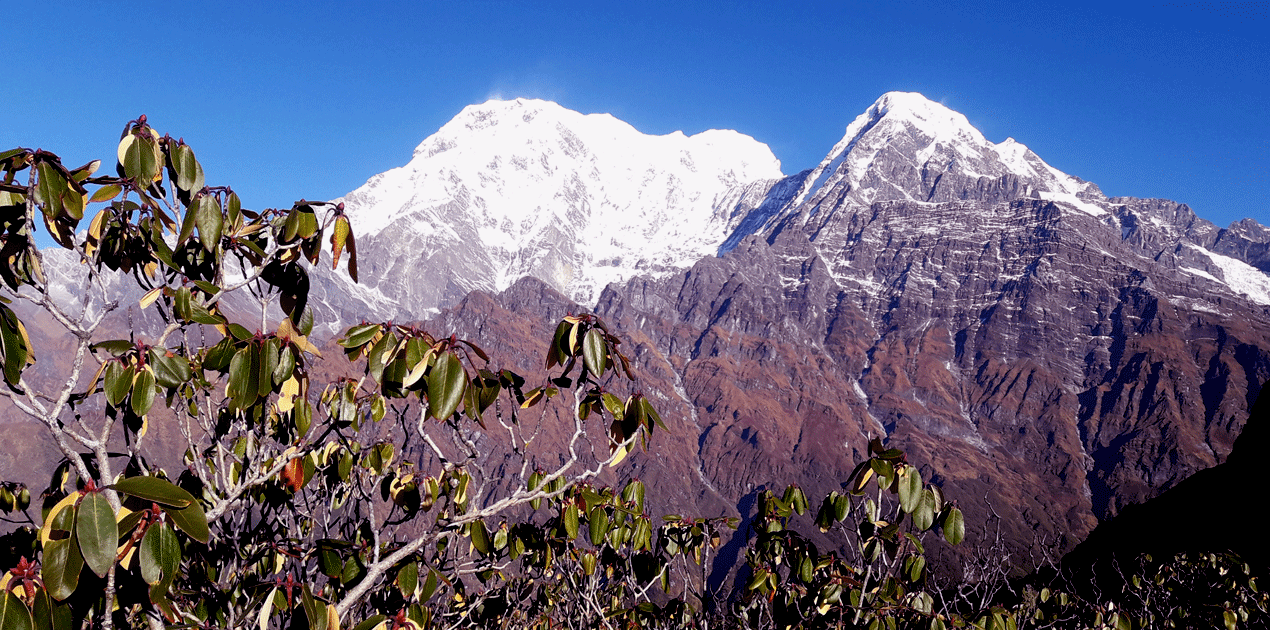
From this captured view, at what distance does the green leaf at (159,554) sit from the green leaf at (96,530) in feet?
0.47

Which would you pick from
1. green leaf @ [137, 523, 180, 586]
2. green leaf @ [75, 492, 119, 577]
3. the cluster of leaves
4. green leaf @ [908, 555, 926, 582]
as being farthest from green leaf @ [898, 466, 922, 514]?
green leaf @ [75, 492, 119, 577]

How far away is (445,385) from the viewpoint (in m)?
2.93

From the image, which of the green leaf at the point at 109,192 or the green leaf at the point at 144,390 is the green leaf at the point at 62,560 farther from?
the green leaf at the point at 109,192

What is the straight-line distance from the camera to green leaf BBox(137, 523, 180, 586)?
2.07 meters

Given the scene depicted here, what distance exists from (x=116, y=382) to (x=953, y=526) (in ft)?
14.3

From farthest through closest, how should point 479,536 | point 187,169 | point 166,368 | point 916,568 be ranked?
point 916,568
point 479,536
point 187,169
point 166,368

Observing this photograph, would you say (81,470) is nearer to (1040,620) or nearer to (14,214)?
(14,214)

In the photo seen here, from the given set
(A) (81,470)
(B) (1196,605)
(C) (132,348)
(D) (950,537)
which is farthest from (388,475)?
(B) (1196,605)

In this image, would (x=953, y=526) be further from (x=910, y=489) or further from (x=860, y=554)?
(x=860, y=554)

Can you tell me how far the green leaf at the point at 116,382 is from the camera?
2762mm

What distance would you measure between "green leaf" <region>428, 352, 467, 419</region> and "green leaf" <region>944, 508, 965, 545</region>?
9.69 feet

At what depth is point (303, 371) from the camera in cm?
371

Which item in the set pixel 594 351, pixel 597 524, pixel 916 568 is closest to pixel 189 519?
pixel 594 351

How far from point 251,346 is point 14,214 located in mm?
1238
